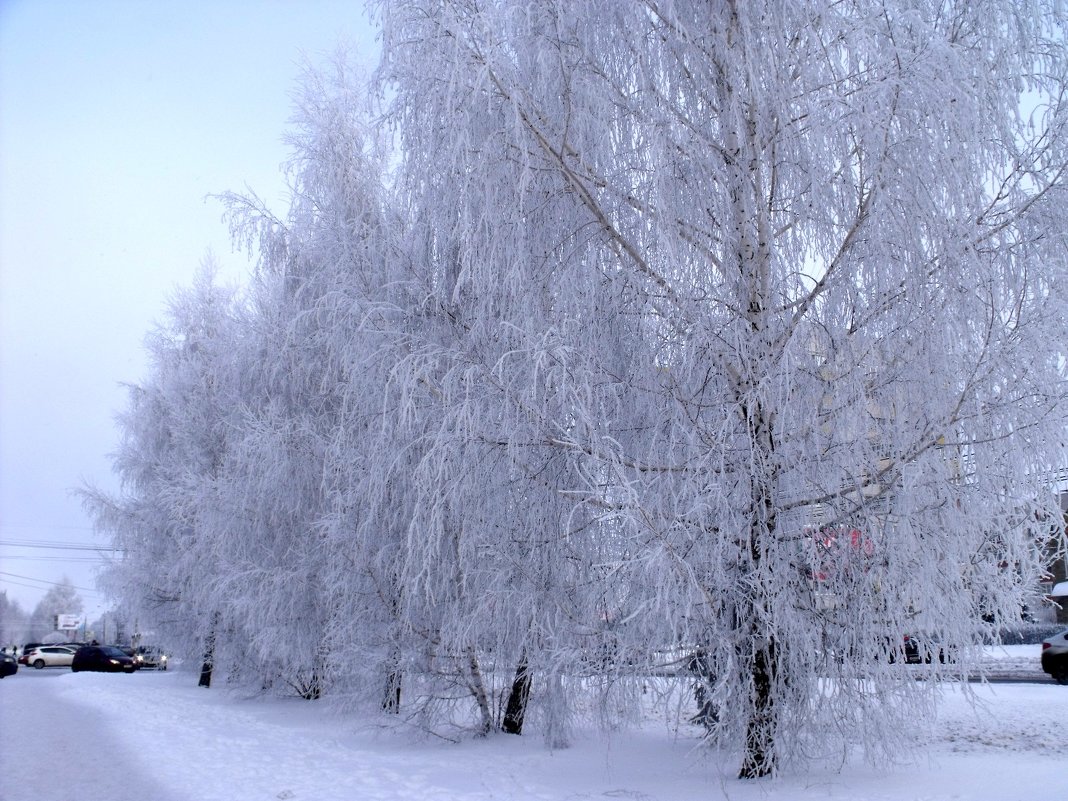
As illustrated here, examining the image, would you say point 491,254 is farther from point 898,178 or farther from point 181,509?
point 181,509

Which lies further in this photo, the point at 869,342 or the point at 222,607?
the point at 222,607

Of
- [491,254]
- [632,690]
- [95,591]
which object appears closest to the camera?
[632,690]

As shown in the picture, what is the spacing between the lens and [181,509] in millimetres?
14578

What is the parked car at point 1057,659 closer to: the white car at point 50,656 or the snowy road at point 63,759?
the snowy road at point 63,759

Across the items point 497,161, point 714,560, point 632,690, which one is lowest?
point 632,690

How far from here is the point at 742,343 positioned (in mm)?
6035

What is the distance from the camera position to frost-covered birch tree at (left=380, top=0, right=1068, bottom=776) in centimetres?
570

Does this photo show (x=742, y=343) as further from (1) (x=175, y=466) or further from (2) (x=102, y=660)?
A: (2) (x=102, y=660)

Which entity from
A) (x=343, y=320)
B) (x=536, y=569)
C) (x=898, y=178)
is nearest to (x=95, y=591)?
(x=343, y=320)

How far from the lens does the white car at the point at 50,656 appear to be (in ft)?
130

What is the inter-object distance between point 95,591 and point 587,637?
19.1 metres

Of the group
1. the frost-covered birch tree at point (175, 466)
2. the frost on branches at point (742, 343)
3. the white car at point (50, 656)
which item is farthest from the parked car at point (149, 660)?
the frost on branches at point (742, 343)

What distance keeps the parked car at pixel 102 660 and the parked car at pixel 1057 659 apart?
30992 mm

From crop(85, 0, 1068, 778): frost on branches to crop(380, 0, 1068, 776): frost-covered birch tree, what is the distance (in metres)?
0.02
